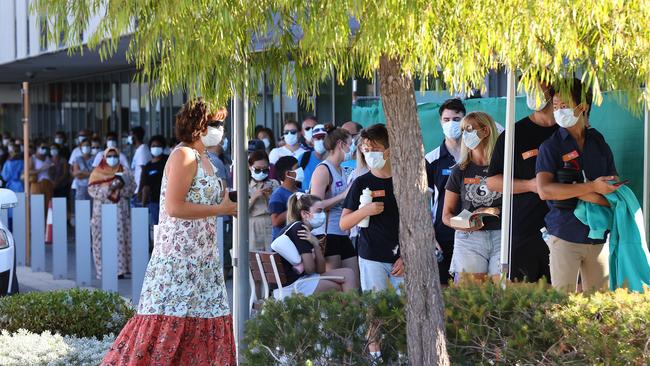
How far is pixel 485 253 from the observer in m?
7.64

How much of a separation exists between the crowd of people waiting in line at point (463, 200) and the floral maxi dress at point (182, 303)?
21.9 inches

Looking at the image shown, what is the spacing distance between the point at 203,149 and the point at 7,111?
35828 millimetres

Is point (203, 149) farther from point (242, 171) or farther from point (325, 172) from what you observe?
point (325, 172)

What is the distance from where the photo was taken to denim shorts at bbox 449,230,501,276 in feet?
25.0

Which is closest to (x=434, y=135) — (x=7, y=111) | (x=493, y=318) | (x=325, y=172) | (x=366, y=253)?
(x=325, y=172)

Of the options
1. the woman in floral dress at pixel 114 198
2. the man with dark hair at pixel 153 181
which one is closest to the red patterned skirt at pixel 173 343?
the woman in floral dress at pixel 114 198

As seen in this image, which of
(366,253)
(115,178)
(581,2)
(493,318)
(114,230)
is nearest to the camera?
(581,2)

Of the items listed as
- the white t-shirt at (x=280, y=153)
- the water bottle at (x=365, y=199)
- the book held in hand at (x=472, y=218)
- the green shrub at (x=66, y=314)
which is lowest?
the green shrub at (x=66, y=314)

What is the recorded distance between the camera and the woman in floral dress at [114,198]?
14688mm

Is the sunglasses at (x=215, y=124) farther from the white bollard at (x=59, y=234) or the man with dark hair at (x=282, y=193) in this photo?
the white bollard at (x=59, y=234)

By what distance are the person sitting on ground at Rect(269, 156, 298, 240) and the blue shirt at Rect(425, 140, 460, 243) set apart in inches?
66.1

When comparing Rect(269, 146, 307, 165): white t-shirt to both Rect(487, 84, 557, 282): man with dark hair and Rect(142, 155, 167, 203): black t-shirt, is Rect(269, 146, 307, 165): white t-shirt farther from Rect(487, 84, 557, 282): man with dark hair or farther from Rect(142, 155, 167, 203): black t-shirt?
Rect(487, 84, 557, 282): man with dark hair

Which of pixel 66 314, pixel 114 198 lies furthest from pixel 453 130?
pixel 114 198

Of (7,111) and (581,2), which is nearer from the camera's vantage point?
(581,2)
